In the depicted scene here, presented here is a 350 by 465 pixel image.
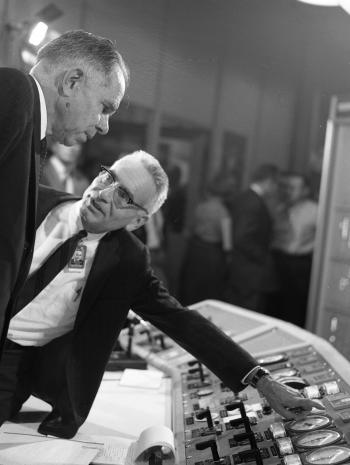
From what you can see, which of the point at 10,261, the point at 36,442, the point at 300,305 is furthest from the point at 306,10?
the point at 300,305

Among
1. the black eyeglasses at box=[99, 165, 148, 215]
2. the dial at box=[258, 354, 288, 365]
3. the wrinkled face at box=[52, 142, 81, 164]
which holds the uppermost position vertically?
the wrinkled face at box=[52, 142, 81, 164]

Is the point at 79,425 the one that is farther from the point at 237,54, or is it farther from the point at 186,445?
the point at 237,54

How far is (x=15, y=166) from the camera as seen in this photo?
3.62ft

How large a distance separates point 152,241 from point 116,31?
2.36ft

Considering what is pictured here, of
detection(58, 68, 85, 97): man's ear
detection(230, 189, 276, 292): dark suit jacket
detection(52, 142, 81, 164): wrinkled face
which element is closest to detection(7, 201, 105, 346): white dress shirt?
detection(58, 68, 85, 97): man's ear

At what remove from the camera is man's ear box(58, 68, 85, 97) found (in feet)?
4.17

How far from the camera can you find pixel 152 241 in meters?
2.16

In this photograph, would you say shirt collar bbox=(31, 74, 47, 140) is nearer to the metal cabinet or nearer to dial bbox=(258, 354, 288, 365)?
dial bbox=(258, 354, 288, 365)

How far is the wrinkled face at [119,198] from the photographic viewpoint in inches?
63.0

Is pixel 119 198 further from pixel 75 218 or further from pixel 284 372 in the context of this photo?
pixel 284 372

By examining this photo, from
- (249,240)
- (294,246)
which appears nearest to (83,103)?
(249,240)

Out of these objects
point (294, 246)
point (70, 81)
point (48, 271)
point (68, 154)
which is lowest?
point (294, 246)

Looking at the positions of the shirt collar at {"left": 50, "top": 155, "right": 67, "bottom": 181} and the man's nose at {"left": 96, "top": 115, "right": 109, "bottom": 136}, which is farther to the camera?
the shirt collar at {"left": 50, "top": 155, "right": 67, "bottom": 181}

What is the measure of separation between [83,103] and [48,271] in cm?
50
